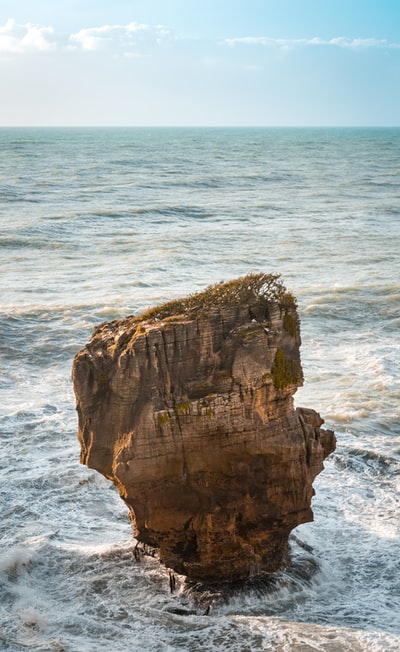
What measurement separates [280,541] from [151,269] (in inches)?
1066

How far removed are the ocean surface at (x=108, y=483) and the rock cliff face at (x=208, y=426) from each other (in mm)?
914

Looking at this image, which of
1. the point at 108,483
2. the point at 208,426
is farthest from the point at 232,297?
the point at 108,483

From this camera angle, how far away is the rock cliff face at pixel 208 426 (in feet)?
42.0

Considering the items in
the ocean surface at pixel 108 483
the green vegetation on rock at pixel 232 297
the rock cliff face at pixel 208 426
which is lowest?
the ocean surface at pixel 108 483

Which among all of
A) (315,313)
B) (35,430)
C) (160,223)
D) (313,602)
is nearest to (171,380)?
(313,602)

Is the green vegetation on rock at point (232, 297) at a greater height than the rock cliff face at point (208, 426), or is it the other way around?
the green vegetation on rock at point (232, 297)

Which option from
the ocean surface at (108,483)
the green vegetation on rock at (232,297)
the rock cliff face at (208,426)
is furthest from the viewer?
the green vegetation on rock at (232,297)

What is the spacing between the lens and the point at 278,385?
12953 mm

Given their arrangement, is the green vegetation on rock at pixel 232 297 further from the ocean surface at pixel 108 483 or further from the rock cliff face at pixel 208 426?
the ocean surface at pixel 108 483

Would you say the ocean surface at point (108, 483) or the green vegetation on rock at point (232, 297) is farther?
the green vegetation on rock at point (232, 297)

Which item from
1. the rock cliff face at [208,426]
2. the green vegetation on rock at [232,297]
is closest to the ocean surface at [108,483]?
the rock cliff face at [208,426]

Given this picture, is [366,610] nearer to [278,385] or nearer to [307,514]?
[307,514]


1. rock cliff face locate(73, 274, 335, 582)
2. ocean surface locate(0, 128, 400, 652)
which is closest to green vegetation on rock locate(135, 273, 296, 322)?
rock cliff face locate(73, 274, 335, 582)

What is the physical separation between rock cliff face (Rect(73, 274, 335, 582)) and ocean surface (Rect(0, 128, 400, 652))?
914 millimetres
